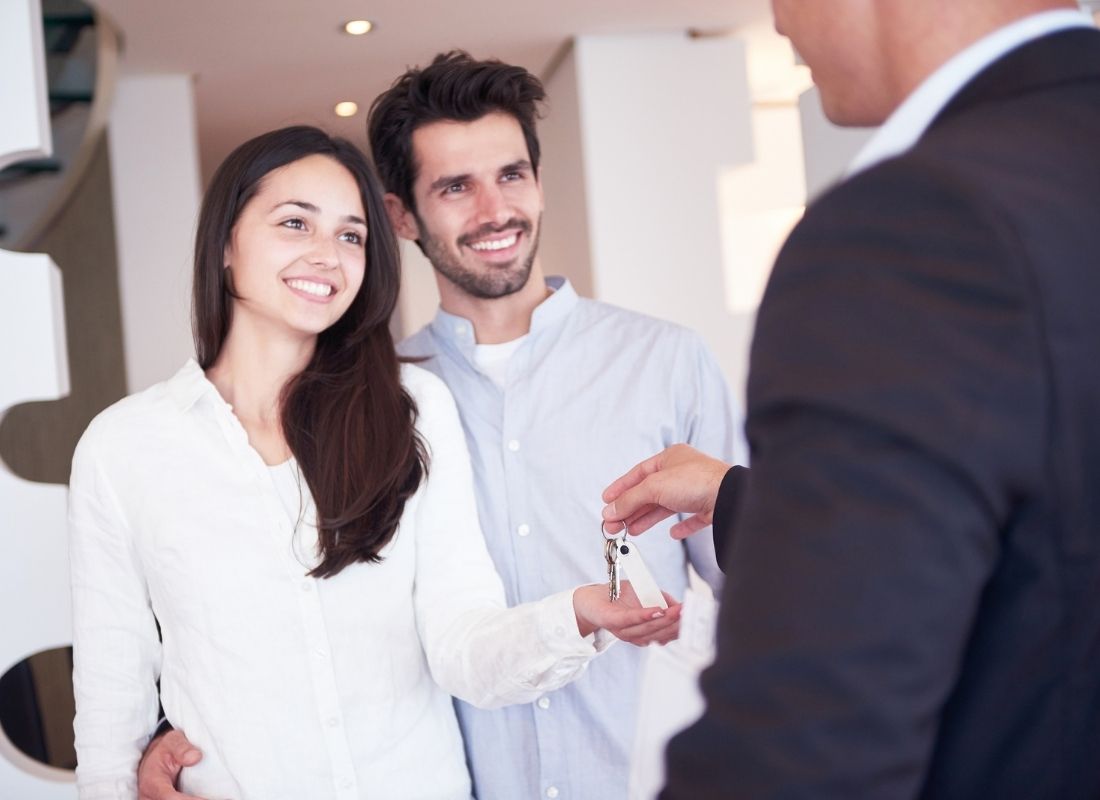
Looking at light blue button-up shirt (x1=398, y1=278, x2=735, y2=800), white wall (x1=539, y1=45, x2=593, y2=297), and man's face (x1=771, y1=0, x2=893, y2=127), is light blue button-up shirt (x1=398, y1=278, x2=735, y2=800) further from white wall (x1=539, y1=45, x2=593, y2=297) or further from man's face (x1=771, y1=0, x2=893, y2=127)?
white wall (x1=539, y1=45, x2=593, y2=297)

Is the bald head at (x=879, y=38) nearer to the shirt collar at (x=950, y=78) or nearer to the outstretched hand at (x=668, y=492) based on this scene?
the shirt collar at (x=950, y=78)

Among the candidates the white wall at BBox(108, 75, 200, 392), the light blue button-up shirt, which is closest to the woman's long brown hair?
the light blue button-up shirt

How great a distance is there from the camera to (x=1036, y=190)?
0.54 m

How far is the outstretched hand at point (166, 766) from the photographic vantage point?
160cm

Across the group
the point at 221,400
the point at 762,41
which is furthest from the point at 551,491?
the point at 762,41

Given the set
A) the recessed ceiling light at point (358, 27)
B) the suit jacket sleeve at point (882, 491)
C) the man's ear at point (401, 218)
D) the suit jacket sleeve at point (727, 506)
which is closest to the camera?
the suit jacket sleeve at point (882, 491)

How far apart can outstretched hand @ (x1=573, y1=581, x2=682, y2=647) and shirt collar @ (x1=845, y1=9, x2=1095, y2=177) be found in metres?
0.81

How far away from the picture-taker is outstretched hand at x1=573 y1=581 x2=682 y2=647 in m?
1.38

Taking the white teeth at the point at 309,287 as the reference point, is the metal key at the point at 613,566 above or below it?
below

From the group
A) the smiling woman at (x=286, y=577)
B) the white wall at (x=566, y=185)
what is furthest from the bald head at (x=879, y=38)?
the white wall at (x=566, y=185)

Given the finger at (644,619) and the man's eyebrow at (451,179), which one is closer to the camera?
the finger at (644,619)

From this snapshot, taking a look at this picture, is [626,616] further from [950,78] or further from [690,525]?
[950,78]

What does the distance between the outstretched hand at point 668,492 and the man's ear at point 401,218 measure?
51.0 inches

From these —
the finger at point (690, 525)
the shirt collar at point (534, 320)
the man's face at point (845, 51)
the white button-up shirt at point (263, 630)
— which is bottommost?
the white button-up shirt at point (263, 630)
